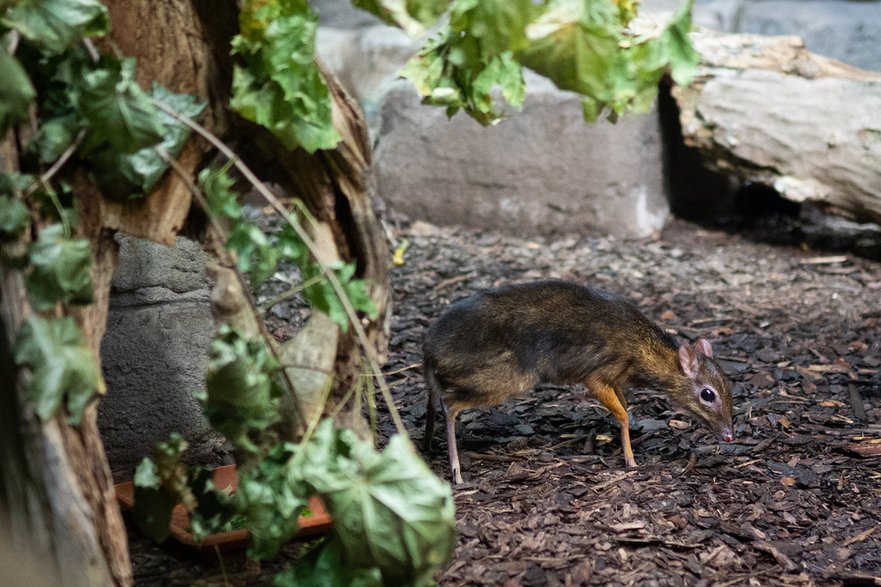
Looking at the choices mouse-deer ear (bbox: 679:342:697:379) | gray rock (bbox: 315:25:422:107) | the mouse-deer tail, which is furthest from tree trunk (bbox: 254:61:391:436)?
gray rock (bbox: 315:25:422:107)

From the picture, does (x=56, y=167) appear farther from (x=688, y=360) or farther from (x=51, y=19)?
(x=688, y=360)

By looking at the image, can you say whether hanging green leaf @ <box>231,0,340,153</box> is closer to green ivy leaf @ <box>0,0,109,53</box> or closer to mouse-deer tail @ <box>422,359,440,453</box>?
green ivy leaf @ <box>0,0,109,53</box>

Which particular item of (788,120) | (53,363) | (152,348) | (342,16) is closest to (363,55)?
(342,16)

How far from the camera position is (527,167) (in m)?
8.36

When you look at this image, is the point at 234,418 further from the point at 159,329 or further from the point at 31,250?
the point at 159,329

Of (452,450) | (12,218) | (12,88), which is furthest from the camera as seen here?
(452,450)

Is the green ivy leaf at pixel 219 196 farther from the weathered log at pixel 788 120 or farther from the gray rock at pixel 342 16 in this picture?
the gray rock at pixel 342 16

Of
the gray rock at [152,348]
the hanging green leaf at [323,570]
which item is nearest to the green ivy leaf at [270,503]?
the hanging green leaf at [323,570]

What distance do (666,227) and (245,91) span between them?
639 cm

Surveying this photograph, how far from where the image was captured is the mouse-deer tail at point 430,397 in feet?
15.7

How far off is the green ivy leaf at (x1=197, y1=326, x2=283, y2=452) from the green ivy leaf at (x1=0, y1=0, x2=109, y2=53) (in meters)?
0.89

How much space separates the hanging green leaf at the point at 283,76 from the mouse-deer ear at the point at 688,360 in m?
2.69

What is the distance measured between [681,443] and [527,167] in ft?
12.2

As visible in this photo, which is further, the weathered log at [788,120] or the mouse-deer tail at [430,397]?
the weathered log at [788,120]
